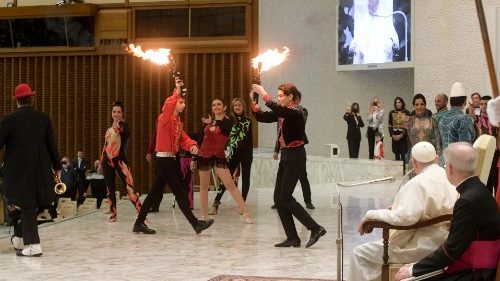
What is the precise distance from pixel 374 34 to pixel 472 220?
12.6m

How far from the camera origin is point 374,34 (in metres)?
16.2

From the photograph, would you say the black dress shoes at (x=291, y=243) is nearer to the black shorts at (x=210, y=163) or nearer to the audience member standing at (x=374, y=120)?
the black shorts at (x=210, y=163)

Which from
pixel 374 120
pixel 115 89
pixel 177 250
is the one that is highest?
A: pixel 115 89

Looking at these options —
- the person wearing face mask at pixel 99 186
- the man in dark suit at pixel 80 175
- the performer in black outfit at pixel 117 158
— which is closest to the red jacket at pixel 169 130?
the performer in black outfit at pixel 117 158

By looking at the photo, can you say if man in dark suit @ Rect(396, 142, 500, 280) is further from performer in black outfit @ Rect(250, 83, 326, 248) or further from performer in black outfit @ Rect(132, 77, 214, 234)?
performer in black outfit @ Rect(132, 77, 214, 234)

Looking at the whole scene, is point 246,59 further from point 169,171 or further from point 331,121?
point 169,171

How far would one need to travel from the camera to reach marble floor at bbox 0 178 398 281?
266 inches

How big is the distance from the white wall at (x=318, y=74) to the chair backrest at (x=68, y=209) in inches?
216

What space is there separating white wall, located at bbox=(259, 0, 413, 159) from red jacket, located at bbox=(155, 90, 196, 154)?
9263 mm

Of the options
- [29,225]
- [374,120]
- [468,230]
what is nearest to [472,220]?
[468,230]

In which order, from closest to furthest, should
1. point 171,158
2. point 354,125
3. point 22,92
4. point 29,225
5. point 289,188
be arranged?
point 29,225, point 22,92, point 289,188, point 171,158, point 354,125

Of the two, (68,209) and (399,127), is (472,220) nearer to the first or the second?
(399,127)

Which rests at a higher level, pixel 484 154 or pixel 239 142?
pixel 484 154

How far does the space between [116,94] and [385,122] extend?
592 centimetres
